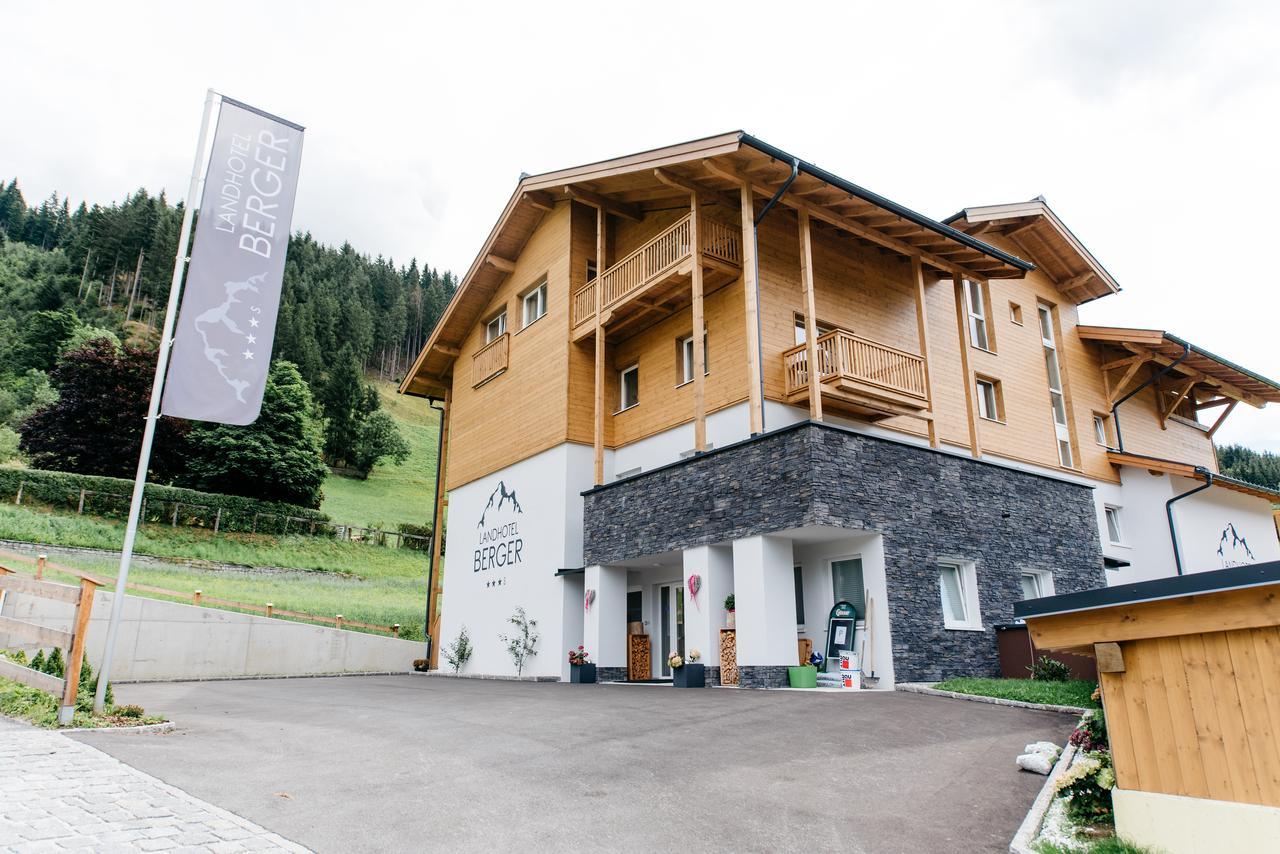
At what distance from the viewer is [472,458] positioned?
21734 mm

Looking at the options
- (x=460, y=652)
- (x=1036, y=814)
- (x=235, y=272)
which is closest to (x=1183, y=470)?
(x=460, y=652)

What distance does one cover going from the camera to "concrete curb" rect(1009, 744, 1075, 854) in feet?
14.2

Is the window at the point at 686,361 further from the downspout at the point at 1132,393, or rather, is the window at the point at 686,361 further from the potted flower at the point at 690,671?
the downspout at the point at 1132,393

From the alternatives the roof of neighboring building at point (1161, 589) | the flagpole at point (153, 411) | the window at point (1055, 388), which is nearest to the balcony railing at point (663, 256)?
the flagpole at point (153, 411)

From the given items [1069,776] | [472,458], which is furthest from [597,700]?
[472,458]

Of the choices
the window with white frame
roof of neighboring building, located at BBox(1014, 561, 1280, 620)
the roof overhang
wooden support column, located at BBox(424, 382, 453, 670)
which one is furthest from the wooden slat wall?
wooden support column, located at BBox(424, 382, 453, 670)

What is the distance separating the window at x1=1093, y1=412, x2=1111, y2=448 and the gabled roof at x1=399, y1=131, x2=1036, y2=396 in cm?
653

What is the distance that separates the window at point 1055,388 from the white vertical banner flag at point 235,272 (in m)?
18.1

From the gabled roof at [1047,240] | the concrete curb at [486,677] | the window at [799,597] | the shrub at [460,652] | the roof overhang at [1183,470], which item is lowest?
the concrete curb at [486,677]

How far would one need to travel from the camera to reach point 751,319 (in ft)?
46.5

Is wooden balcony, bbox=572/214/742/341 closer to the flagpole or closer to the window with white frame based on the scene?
the window with white frame

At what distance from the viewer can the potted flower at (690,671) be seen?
13.3 metres

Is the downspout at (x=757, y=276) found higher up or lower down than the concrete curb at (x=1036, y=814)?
higher up

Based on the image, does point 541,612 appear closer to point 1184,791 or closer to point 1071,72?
point 1071,72
